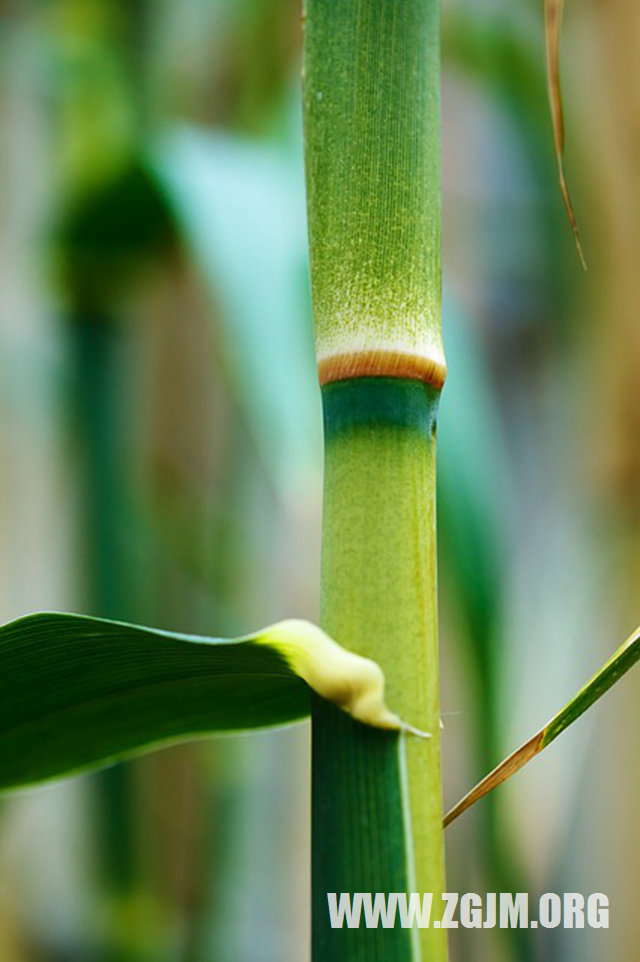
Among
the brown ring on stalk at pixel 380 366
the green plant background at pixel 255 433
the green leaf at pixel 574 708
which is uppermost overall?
the green plant background at pixel 255 433

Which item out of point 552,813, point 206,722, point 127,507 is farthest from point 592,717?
point 206,722

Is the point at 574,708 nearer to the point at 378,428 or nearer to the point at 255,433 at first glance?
the point at 378,428

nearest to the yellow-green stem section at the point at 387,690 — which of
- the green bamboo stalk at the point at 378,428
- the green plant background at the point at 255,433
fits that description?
the green bamboo stalk at the point at 378,428

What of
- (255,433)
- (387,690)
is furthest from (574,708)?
(255,433)

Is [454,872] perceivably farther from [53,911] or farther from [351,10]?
[351,10]

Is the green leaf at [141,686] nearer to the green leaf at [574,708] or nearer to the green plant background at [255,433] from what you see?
the green leaf at [574,708]

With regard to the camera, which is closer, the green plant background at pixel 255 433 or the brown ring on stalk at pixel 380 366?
the brown ring on stalk at pixel 380 366

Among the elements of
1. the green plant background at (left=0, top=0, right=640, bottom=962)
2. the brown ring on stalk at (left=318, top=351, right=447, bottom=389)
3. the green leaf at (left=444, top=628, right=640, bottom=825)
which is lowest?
the green leaf at (left=444, top=628, right=640, bottom=825)

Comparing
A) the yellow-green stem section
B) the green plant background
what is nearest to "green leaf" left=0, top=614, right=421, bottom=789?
the yellow-green stem section

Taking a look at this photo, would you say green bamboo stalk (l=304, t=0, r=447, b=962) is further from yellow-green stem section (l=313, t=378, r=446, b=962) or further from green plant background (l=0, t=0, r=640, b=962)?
green plant background (l=0, t=0, r=640, b=962)
